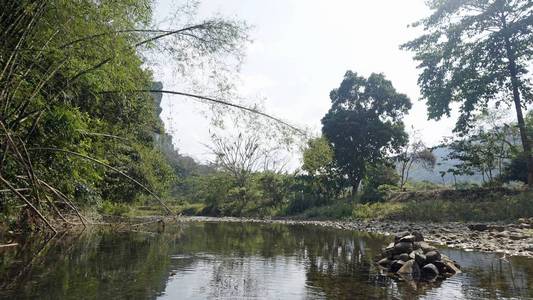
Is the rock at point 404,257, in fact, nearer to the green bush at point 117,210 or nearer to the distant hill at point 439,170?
the green bush at point 117,210

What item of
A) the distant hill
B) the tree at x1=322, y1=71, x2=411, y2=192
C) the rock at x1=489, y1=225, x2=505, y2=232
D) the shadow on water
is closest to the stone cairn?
the shadow on water

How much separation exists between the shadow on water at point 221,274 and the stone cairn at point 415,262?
31cm

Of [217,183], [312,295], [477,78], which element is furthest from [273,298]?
[217,183]

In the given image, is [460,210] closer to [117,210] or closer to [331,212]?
[331,212]

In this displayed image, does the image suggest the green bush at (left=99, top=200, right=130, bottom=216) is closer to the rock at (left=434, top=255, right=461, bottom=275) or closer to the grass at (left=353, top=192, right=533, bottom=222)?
the grass at (left=353, top=192, right=533, bottom=222)

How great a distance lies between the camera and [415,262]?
26.6 feet

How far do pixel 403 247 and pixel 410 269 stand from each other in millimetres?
1044

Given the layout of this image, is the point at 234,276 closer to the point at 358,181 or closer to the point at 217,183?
the point at 358,181

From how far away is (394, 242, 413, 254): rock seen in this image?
880cm

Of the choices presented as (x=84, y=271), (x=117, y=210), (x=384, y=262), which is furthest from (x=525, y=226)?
(x=117, y=210)

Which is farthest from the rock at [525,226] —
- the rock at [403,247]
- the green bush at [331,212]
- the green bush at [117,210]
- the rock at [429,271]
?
the green bush at [117,210]

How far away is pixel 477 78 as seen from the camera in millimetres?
23250

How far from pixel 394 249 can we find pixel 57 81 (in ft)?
22.9

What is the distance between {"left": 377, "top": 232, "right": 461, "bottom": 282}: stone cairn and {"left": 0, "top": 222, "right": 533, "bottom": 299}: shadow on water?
0.31 metres
